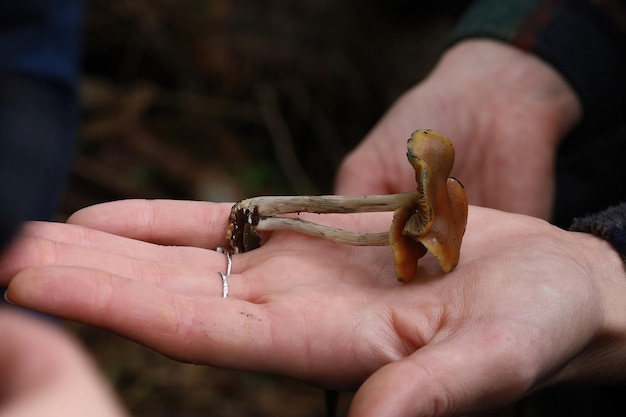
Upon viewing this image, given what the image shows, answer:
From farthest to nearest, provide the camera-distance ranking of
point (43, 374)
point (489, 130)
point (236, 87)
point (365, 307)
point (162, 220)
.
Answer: point (236, 87)
point (489, 130)
point (162, 220)
point (365, 307)
point (43, 374)

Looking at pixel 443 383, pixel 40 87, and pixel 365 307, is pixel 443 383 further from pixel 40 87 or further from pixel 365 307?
pixel 40 87

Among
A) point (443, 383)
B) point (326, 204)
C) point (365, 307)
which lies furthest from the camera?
point (326, 204)

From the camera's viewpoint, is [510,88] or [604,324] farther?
[510,88]

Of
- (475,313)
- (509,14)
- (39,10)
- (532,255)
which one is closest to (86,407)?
(475,313)

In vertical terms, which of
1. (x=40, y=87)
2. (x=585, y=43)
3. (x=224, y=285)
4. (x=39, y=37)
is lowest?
(x=224, y=285)

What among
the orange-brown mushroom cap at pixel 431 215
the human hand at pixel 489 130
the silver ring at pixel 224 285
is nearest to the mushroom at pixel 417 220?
the orange-brown mushroom cap at pixel 431 215

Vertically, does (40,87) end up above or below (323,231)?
above

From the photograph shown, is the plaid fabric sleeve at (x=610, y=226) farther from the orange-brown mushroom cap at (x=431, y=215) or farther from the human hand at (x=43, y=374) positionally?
the human hand at (x=43, y=374)

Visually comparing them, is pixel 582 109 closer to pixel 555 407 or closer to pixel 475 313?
pixel 555 407

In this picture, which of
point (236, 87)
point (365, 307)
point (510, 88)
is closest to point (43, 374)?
point (365, 307)
